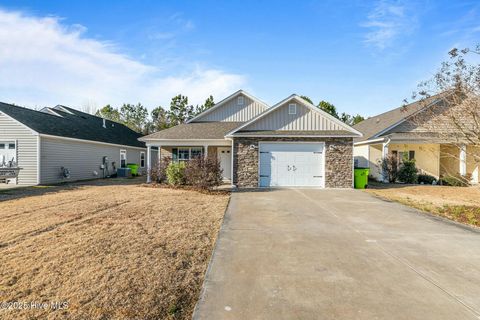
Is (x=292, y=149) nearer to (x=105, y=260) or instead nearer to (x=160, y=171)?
(x=160, y=171)

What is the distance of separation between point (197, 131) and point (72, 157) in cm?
862

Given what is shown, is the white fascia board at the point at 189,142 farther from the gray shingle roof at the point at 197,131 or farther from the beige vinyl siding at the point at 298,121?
the beige vinyl siding at the point at 298,121

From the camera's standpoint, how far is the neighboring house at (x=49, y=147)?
14078 millimetres

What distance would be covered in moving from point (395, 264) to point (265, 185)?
955 centimetres

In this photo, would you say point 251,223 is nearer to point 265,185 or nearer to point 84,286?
point 84,286

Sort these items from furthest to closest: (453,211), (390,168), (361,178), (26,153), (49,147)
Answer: (390,168) < (49,147) < (26,153) < (361,178) < (453,211)

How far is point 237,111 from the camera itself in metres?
18.6

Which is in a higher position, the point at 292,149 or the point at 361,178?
the point at 292,149

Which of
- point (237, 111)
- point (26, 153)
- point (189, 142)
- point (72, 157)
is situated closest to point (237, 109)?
point (237, 111)

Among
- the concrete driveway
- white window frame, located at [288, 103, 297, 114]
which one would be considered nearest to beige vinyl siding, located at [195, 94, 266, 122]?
white window frame, located at [288, 103, 297, 114]

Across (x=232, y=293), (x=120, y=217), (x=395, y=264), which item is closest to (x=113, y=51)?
(x=120, y=217)

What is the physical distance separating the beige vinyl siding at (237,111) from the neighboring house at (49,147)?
9.59 m

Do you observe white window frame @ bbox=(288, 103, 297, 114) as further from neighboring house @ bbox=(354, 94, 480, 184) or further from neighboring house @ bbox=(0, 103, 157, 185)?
neighboring house @ bbox=(0, 103, 157, 185)

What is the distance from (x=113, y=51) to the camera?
42.6 feet
